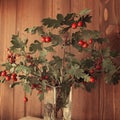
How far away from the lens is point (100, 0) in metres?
1.37

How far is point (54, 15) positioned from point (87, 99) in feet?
1.98

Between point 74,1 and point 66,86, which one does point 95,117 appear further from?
point 74,1

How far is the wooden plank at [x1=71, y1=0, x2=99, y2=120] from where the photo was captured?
4.45 feet

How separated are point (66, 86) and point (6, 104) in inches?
29.3

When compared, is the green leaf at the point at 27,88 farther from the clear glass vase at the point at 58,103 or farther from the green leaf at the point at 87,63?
the green leaf at the point at 87,63

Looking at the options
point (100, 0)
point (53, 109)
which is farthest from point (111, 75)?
point (100, 0)

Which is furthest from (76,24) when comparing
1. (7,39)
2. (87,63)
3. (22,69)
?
(7,39)

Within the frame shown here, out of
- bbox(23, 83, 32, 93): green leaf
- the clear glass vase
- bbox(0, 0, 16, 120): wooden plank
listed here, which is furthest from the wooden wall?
Result: bbox(23, 83, 32, 93): green leaf

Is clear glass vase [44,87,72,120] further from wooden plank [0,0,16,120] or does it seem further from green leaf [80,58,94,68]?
wooden plank [0,0,16,120]

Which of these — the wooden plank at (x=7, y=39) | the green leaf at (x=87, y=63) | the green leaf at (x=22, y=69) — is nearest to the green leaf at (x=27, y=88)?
the green leaf at (x=22, y=69)

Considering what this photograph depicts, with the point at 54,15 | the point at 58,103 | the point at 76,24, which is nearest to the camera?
the point at 76,24

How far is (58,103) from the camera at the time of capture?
1.16m

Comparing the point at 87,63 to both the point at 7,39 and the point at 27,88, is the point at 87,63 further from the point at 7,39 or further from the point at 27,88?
the point at 7,39

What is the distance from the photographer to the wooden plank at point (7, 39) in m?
1.68
